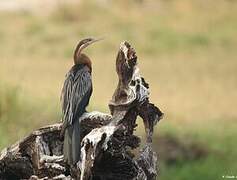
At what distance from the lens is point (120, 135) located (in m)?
4.75

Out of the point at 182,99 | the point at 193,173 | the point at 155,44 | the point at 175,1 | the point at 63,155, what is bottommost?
the point at 63,155

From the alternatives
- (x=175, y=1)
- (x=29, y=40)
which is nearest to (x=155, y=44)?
(x=29, y=40)

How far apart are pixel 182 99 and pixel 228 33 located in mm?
5273

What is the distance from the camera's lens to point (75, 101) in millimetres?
5102

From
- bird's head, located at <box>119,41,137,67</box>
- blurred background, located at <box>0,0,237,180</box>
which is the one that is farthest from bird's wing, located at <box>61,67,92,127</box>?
blurred background, located at <box>0,0,237,180</box>

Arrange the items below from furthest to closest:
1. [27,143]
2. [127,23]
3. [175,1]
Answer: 1. [175,1]
2. [127,23]
3. [27,143]

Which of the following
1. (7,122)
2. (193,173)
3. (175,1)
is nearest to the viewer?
(7,122)

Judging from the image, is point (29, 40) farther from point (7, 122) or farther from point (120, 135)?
point (120, 135)

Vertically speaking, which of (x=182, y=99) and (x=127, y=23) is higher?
(x=127, y=23)

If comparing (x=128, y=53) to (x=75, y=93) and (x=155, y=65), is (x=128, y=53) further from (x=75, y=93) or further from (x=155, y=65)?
(x=155, y=65)

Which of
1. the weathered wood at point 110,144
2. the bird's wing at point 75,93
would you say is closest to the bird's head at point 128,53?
the weathered wood at point 110,144

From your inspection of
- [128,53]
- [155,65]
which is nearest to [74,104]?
[128,53]

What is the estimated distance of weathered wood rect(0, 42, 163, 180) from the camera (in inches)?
182

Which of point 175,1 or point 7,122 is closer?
point 7,122
